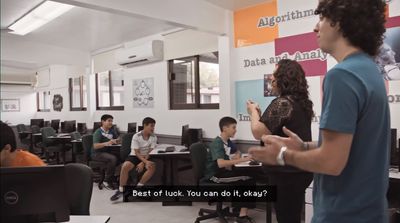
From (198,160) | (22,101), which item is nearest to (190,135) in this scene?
(198,160)

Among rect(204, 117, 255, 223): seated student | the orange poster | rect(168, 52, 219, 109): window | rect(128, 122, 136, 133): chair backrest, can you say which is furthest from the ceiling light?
rect(204, 117, 255, 223): seated student

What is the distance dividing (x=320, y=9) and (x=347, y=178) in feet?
1.77

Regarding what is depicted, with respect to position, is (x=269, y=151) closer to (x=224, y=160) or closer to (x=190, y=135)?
(x=224, y=160)

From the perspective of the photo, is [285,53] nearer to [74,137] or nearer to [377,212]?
[377,212]

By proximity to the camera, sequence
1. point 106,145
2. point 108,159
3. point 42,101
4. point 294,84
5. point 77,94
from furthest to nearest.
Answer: point 42,101 < point 77,94 < point 106,145 < point 108,159 < point 294,84

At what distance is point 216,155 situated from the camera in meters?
3.32

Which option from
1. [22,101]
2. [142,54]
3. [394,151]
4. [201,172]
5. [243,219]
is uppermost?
[142,54]

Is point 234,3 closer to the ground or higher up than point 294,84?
higher up

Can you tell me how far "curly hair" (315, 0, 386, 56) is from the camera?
3.09 ft

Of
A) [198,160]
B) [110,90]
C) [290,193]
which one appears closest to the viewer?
[290,193]

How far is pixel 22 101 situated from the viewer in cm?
1041

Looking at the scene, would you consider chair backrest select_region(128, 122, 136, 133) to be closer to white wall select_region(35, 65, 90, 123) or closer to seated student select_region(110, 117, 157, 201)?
seated student select_region(110, 117, 157, 201)

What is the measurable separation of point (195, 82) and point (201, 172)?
2.16 m

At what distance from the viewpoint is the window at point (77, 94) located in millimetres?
8344
